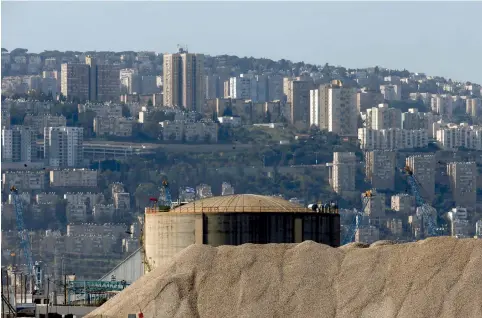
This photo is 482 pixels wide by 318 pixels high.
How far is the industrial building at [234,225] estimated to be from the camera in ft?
269

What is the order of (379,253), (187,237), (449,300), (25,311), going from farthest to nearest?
(187,237), (25,311), (379,253), (449,300)

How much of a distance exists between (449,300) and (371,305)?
2.33 m

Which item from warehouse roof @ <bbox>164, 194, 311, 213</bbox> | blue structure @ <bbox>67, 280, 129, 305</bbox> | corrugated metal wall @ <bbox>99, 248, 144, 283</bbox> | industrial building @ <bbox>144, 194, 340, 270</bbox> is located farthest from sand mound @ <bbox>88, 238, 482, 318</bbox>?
corrugated metal wall @ <bbox>99, 248, 144, 283</bbox>

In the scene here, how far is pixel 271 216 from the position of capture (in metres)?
82.4

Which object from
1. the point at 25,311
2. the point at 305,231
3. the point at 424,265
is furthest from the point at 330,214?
A: the point at 424,265

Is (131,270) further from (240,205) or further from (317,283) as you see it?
(317,283)

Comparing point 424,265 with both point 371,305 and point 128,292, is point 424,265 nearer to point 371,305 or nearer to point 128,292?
point 371,305

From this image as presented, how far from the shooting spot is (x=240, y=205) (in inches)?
3280

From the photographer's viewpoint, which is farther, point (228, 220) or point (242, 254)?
point (228, 220)

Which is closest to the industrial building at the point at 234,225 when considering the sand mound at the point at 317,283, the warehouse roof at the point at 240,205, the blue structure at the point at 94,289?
the warehouse roof at the point at 240,205

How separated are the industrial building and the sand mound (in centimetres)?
1856

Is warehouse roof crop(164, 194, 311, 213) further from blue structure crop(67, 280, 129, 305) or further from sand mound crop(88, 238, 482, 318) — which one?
blue structure crop(67, 280, 129, 305)

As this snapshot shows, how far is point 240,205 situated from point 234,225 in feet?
4.26

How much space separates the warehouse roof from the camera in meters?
83.1
